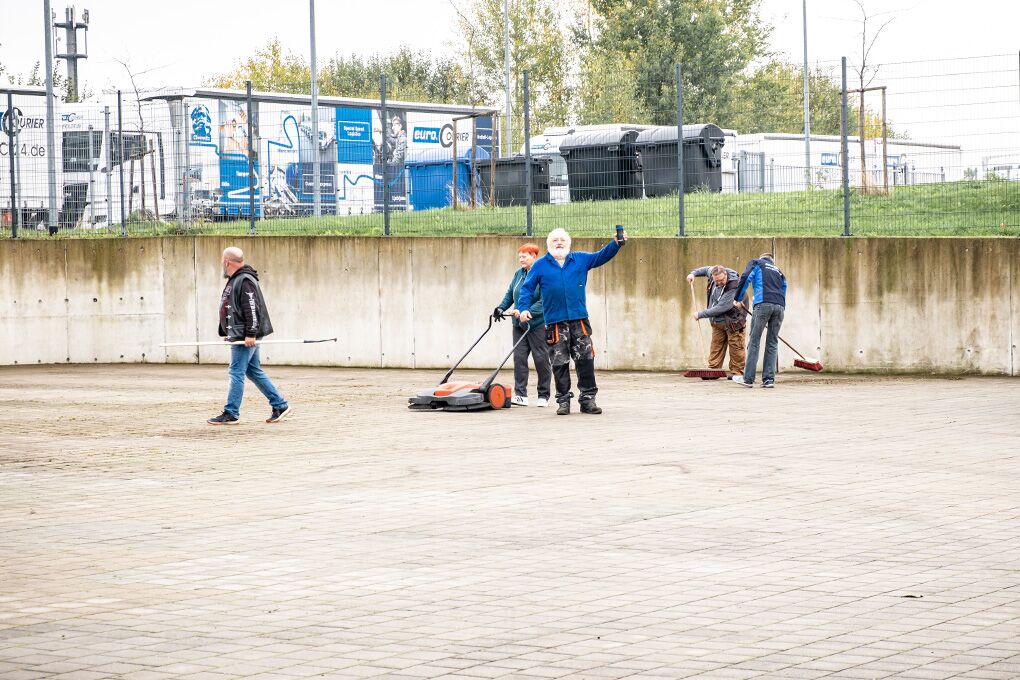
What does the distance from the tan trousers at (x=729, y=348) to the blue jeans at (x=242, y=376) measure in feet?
22.5

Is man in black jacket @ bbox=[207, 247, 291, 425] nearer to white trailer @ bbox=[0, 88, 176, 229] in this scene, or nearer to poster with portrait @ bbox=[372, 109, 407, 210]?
poster with portrait @ bbox=[372, 109, 407, 210]

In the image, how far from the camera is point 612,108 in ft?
82.4

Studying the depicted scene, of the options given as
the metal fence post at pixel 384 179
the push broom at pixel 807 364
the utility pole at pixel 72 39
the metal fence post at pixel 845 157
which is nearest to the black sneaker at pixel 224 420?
the push broom at pixel 807 364

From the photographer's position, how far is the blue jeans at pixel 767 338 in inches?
690

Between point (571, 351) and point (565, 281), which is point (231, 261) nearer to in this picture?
point (565, 281)

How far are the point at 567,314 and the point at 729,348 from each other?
4.99 meters

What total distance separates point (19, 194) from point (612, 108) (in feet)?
34.0

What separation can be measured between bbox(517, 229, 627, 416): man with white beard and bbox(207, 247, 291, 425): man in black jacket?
2.65 m

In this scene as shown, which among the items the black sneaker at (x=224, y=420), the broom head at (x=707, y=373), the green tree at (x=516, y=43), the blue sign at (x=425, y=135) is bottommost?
the black sneaker at (x=224, y=420)

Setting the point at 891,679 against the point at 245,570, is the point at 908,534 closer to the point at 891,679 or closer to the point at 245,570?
the point at 891,679

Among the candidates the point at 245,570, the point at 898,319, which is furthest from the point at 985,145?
the point at 245,570

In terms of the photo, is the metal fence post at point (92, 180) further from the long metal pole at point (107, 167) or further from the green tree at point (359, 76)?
the green tree at point (359, 76)

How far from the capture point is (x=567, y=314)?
1439 cm

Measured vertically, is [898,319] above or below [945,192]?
below
